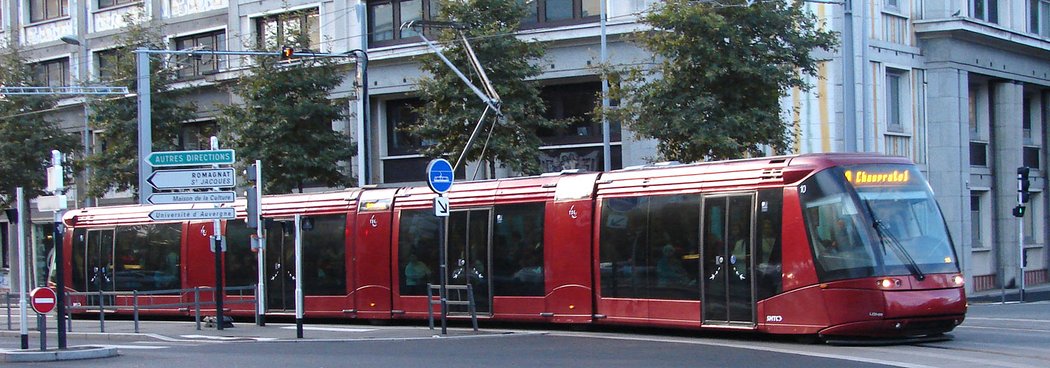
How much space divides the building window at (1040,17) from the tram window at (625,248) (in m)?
26.0

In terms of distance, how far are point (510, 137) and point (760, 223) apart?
1343 centimetres

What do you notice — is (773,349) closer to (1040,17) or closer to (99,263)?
(99,263)

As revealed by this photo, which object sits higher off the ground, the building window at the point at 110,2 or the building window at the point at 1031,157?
the building window at the point at 110,2

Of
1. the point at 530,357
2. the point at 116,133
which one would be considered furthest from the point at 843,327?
the point at 116,133

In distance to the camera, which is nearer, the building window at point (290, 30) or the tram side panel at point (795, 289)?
the tram side panel at point (795, 289)

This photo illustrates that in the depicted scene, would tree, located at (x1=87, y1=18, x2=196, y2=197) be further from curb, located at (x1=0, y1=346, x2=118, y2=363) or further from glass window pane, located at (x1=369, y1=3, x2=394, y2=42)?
curb, located at (x1=0, y1=346, x2=118, y2=363)

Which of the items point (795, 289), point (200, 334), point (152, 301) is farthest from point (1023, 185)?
point (152, 301)

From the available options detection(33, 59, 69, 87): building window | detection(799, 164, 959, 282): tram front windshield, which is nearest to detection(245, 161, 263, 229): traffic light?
detection(799, 164, 959, 282): tram front windshield

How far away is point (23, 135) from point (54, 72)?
6.53 m

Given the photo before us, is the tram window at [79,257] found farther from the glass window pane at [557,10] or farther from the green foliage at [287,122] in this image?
the glass window pane at [557,10]

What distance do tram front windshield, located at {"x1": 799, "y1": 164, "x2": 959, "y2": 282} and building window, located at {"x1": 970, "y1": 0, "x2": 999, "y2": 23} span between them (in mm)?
22805

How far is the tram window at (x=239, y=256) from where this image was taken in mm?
→ 27484

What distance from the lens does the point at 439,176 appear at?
2114 centimetres

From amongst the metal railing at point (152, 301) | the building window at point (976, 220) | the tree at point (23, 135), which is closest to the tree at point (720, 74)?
the metal railing at point (152, 301)
